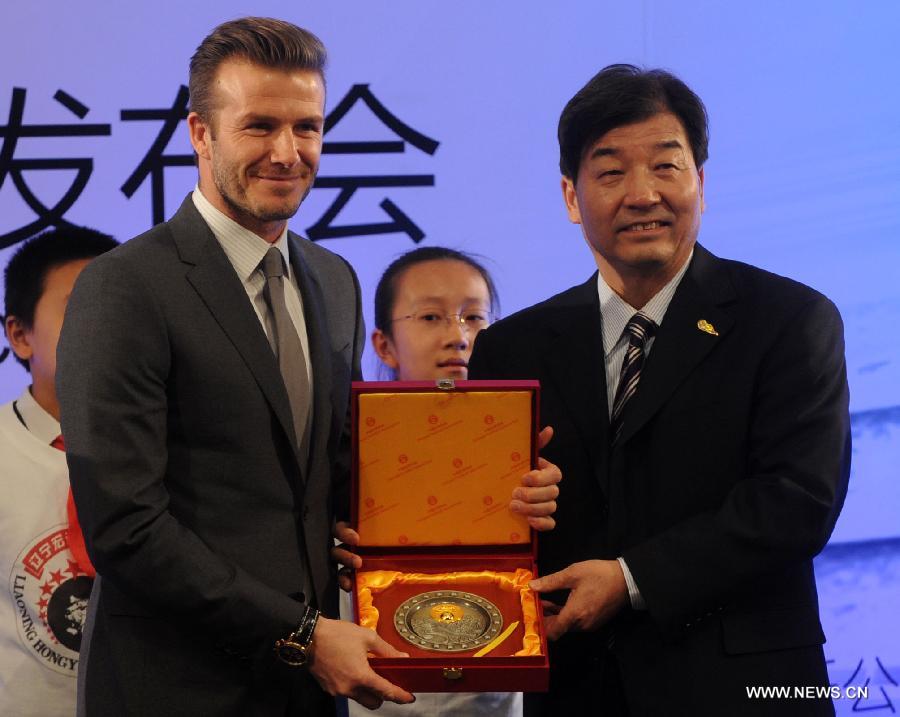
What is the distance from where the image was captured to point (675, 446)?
76.2 inches

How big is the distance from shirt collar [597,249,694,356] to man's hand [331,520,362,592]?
573mm

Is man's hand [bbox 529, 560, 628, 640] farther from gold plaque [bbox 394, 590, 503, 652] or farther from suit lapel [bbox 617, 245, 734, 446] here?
suit lapel [bbox 617, 245, 734, 446]

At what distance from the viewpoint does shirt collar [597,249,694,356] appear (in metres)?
2.08

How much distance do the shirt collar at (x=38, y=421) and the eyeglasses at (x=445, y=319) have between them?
0.86 meters

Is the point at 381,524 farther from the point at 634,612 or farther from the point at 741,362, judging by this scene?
the point at 741,362

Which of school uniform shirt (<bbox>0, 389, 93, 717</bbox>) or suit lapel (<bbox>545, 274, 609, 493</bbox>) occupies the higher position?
suit lapel (<bbox>545, 274, 609, 493</bbox>)

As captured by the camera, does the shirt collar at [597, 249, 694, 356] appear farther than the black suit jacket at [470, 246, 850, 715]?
Yes

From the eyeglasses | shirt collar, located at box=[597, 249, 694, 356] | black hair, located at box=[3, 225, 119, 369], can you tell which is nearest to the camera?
shirt collar, located at box=[597, 249, 694, 356]

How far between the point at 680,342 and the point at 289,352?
682 mm

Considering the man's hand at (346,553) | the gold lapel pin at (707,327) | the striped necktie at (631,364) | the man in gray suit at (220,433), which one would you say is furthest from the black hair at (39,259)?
the gold lapel pin at (707,327)

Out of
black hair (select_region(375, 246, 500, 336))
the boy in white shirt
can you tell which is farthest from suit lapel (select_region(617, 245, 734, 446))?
the boy in white shirt

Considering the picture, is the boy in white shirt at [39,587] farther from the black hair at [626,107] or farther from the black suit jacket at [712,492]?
the black hair at [626,107]

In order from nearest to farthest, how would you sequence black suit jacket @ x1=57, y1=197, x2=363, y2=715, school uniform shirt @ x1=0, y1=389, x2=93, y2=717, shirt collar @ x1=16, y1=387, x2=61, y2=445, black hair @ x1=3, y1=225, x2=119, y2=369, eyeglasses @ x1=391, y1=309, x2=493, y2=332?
black suit jacket @ x1=57, y1=197, x2=363, y2=715 < school uniform shirt @ x1=0, y1=389, x2=93, y2=717 < shirt collar @ x1=16, y1=387, x2=61, y2=445 < black hair @ x1=3, y1=225, x2=119, y2=369 < eyeglasses @ x1=391, y1=309, x2=493, y2=332

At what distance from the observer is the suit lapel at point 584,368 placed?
2.00 metres
